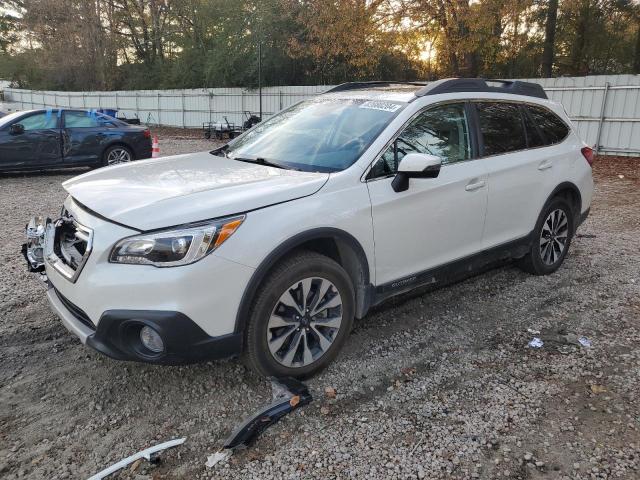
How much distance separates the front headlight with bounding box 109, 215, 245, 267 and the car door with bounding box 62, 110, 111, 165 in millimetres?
9005

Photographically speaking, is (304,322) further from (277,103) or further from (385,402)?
(277,103)

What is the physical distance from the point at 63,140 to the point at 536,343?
9.82m

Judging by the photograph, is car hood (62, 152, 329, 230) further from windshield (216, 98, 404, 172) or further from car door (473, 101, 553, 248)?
car door (473, 101, 553, 248)

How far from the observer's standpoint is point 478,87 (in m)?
4.18

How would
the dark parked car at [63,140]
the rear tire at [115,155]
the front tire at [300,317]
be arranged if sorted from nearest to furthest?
the front tire at [300,317]
the dark parked car at [63,140]
the rear tire at [115,155]

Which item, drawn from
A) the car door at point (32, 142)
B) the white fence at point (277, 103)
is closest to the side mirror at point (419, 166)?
the car door at point (32, 142)

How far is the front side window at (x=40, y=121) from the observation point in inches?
395

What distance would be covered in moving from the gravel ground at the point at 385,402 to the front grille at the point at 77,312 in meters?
0.50

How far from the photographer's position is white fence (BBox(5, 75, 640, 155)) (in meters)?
13.6

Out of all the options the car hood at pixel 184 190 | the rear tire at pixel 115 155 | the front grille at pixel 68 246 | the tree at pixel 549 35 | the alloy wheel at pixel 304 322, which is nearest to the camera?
the car hood at pixel 184 190

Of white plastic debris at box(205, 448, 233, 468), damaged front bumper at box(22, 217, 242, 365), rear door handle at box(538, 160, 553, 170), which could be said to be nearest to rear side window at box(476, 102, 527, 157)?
rear door handle at box(538, 160, 553, 170)

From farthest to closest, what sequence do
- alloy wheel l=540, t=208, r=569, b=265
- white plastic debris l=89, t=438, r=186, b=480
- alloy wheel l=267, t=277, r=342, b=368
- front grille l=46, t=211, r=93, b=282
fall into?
alloy wheel l=540, t=208, r=569, b=265, alloy wheel l=267, t=277, r=342, b=368, front grille l=46, t=211, r=93, b=282, white plastic debris l=89, t=438, r=186, b=480

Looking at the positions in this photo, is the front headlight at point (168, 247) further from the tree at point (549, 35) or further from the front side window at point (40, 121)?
the tree at point (549, 35)

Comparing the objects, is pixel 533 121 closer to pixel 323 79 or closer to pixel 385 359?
pixel 385 359
